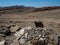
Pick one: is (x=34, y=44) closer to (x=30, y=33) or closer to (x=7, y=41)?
(x=30, y=33)

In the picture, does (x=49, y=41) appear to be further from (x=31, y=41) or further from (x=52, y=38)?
(x=31, y=41)

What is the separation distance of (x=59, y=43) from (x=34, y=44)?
1.28 metres

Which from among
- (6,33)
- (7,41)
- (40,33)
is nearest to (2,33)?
(6,33)

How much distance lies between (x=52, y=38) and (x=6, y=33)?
2.95 meters

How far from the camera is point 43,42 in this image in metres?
7.17

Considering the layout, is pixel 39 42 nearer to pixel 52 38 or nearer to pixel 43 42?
pixel 43 42

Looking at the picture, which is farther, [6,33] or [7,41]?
[6,33]

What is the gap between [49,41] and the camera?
7.39 metres

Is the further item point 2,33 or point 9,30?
point 9,30

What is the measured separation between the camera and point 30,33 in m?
7.69

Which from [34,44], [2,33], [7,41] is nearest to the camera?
[34,44]

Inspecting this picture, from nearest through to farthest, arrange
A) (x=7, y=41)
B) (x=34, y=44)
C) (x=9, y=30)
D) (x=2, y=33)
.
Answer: (x=34, y=44), (x=7, y=41), (x=2, y=33), (x=9, y=30)

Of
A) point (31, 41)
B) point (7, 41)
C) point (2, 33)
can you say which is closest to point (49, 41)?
point (31, 41)

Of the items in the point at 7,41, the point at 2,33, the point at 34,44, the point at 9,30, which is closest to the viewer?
the point at 34,44
